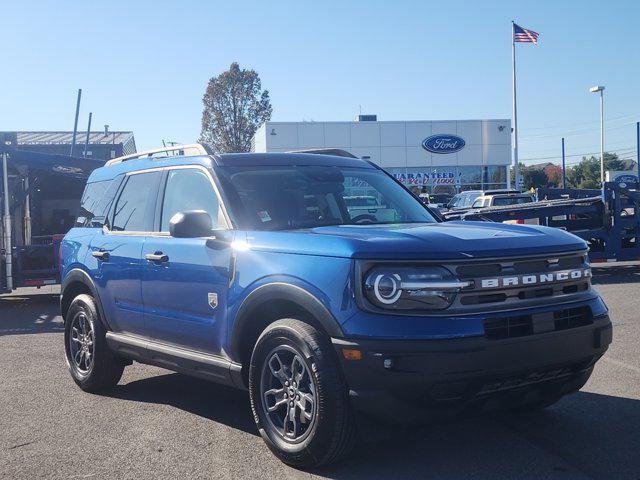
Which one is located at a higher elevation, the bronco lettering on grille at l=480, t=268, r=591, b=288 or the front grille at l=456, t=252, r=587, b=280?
the front grille at l=456, t=252, r=587, b=280

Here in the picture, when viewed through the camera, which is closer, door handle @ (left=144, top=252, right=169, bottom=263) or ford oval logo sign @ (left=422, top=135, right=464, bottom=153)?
door handle @ (left=144, top=252, right=169, bottom=263)

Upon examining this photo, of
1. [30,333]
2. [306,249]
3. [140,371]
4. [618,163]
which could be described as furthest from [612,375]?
[618,163]

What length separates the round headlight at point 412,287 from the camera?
4.15 meters

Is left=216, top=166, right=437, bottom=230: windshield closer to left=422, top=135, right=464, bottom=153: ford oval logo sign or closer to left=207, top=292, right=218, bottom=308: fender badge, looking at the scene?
left=207, top=292, right=218, bottom=308: fender badge

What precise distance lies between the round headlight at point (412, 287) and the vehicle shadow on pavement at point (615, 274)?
1098cm

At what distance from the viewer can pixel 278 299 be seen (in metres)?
4.68

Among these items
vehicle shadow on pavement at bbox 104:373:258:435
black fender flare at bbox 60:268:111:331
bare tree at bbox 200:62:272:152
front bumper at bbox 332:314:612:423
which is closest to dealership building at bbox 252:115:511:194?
bare tree at bbox 200:62:272:152

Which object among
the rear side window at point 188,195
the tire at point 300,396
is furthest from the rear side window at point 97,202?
the tire at point 300,396

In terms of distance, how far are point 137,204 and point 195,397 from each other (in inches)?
67.0

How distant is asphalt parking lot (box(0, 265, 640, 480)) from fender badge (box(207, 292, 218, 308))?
3.04ft

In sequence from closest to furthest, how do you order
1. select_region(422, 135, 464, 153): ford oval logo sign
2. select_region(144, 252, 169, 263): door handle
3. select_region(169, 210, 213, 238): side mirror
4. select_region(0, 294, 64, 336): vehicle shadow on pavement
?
select_region(169, 210, 213, 238): side mirror < select_region(144, 252, 169, 263): door handle < select_region(0, 294, 64, 336): vehicle shadow on pavement < select_region(422, 135, 464, 153): ford oval logo sign

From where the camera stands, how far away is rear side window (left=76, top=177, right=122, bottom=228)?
22.8ft

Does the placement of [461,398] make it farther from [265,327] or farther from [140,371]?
[140,371]

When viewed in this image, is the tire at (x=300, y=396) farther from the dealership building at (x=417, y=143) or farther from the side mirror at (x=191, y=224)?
the dealership building at (x=417, y=143)
